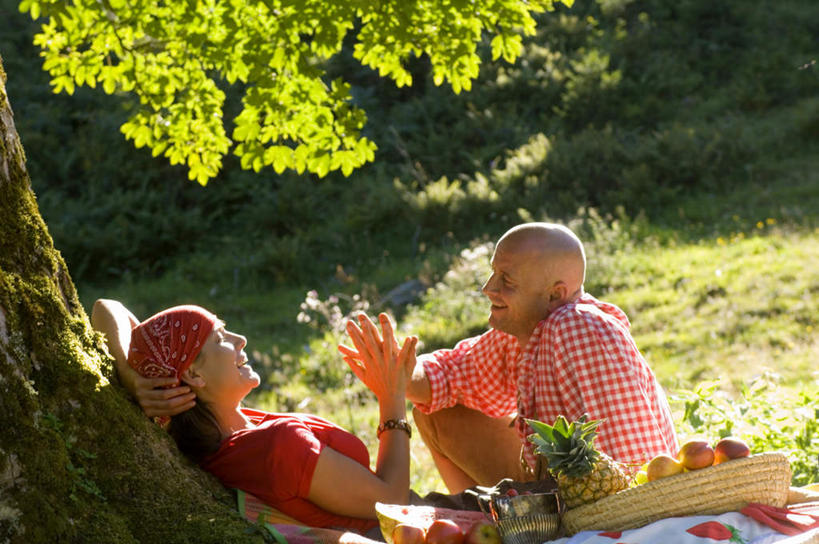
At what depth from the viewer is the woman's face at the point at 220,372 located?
323 cm

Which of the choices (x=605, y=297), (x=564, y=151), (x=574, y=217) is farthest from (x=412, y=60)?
(x=605, y=297)

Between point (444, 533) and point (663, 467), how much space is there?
694 millimetres

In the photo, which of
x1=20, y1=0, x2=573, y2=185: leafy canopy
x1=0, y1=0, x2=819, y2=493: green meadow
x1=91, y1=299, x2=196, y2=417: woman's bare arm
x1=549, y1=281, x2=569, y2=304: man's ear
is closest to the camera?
x1=91, y1=299, x2=196, y2=417: woman's bare arm

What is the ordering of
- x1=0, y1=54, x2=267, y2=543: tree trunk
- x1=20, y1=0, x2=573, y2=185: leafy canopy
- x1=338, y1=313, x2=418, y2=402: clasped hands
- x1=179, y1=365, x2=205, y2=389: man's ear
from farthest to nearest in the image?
x1=20, y1=0, x2=573, y2=185: leafy canopy, x1=338, y1=313, x2=418, y2=402: clasped hands, x1=179, y1=365, x2=205, y2=389: man's ear, x1=0, y1=54, x2=267, y2=543: tree trunk

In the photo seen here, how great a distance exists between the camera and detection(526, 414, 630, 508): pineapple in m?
2.82

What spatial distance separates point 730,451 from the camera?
9.25 ft

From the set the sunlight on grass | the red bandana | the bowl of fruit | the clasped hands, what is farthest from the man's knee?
the sunlight on grass

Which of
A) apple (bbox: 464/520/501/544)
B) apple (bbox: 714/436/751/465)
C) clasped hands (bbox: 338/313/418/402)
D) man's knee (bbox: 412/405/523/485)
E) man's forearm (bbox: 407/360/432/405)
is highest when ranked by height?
clasped hands (bbox: 338/313/418/402)

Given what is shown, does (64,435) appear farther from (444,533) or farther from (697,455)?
(697,455)

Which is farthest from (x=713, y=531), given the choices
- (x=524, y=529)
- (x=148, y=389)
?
(x=148, y=389)

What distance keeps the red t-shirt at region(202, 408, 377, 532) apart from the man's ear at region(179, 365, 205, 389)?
9.3 inches

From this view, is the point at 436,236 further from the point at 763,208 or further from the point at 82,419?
the point at 82,419

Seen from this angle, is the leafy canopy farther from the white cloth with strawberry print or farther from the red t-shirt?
the white cloth with strawberry print

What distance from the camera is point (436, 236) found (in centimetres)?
1456
